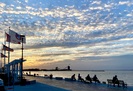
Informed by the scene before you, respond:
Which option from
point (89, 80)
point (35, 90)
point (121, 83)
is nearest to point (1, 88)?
point (35, 90)

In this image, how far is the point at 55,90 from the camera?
1093 inches

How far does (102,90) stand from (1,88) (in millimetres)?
10312

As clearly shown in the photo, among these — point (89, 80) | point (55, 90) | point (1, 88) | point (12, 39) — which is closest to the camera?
point (1, 88)

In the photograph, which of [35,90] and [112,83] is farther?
[112,83]

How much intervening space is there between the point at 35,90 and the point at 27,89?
791 mm

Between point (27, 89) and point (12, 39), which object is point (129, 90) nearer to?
point (27, 89)

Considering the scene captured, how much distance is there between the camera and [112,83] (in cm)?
3716

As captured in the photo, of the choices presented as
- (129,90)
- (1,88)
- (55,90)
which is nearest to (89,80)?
(129,90)

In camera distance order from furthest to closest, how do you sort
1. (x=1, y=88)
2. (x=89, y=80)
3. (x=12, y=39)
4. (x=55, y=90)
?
(x=89, y=80) → (x=12, y=39) → (x=55, y=90) → (x=1, y=88)

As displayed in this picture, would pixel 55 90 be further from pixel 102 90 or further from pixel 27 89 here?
pixel 102 90

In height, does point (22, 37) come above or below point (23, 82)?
above

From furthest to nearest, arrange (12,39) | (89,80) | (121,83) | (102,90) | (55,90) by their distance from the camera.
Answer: (89,80) → (121,83) → (12,39) → (102,90) → (55,90)

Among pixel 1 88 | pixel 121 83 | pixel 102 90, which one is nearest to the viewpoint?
pixel 1 88

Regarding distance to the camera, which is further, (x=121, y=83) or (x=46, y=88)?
(x=121, y=83)
